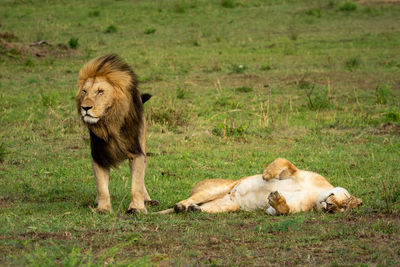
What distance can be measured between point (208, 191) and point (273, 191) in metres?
0.57

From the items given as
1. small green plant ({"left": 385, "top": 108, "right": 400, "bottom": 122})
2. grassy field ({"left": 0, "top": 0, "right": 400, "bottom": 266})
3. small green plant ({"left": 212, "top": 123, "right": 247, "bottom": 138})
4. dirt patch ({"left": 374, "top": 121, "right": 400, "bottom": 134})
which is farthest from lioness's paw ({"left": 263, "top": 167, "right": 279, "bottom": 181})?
small green plant ({"left": 385, "top": 108, "right": 400, "bottom": 122})

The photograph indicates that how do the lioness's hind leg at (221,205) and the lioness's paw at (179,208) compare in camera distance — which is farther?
the lioness's hind leg at (221,205)

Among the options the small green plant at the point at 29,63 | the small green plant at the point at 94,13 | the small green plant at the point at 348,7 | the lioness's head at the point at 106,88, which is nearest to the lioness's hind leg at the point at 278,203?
the lioness's head at the point at 106,88

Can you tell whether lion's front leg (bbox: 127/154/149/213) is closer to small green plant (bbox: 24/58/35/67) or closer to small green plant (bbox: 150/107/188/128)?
small green plant (bbox: 150/107/188/128)

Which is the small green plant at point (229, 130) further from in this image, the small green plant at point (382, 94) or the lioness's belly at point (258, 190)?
the lioness's belly at point (258, 190)

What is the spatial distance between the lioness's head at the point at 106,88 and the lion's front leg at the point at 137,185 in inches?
17.3

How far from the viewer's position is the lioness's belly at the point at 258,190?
18.7 ft

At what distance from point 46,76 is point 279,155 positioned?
6936mm

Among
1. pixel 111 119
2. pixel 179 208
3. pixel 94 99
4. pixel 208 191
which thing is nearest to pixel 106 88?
pixel 94 99

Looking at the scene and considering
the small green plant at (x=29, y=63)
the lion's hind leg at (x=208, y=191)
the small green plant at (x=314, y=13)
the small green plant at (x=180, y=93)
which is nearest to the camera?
the lion's hind leg at (x=208, y=191)

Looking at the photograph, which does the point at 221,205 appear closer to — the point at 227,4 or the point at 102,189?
the point at 102,189

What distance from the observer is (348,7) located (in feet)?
68.1

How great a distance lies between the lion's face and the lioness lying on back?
1003 millimetres

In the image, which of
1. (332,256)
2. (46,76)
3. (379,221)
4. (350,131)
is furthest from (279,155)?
(46,76)
